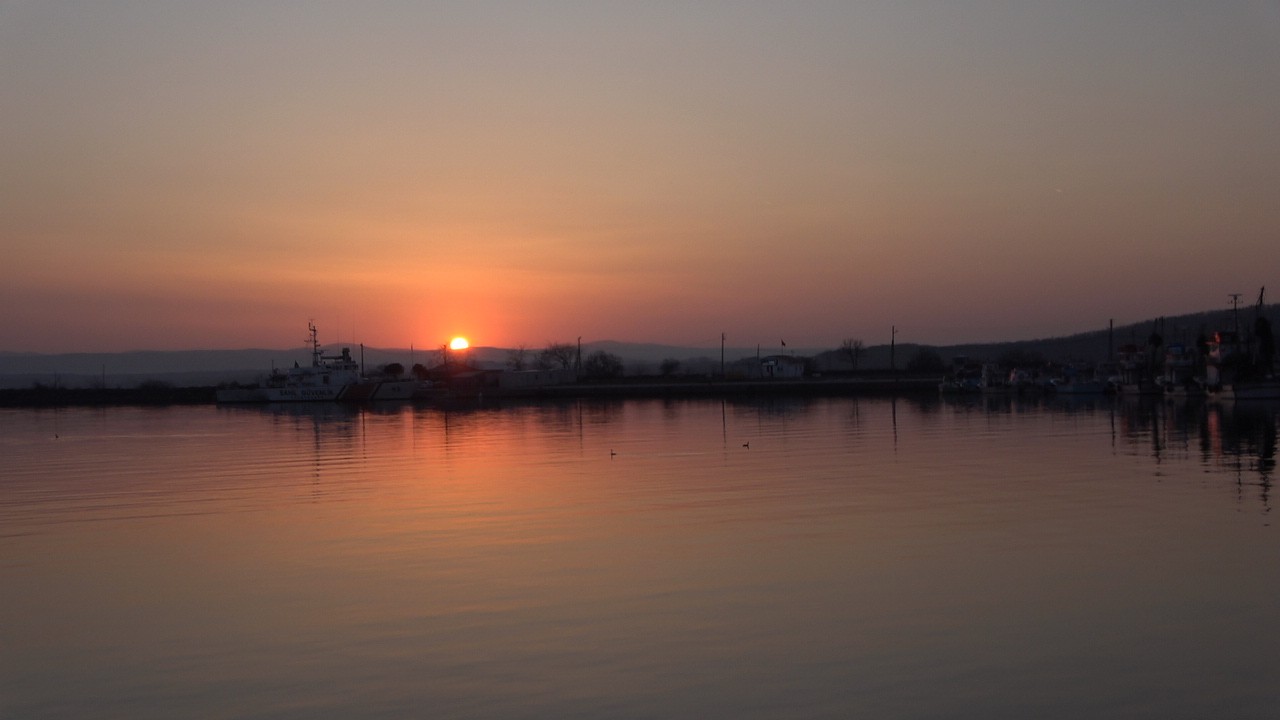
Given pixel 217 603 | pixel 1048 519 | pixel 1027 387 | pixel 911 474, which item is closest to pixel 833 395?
pixel 1027 387

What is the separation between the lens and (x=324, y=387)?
102 meters

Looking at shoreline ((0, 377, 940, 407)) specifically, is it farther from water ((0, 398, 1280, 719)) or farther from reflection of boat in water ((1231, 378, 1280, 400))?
water ((0, 398, 1280, 719))

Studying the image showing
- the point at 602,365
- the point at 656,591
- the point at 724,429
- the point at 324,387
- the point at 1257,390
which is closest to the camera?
the point at 656,591

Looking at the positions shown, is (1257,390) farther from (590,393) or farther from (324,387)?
(324,387)

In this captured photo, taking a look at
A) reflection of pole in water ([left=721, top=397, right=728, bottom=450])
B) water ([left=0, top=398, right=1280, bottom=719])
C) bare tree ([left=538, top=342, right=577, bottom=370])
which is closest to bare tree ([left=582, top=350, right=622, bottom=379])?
bare tree ([left=538, top=342, right=577, bottom=370])

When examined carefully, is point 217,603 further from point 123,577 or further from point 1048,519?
point 1048,519

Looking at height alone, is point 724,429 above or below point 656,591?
above

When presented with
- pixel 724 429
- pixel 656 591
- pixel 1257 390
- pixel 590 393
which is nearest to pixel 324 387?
pixel 590 393

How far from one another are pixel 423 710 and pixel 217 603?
5608 millimetres

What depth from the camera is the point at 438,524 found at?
20234 mm

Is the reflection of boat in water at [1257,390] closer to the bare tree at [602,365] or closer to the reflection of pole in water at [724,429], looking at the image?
the reflection of pole in water at [724,429]

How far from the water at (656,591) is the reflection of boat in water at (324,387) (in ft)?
235

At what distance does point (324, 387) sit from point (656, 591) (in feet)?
304

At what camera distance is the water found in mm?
10000
